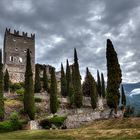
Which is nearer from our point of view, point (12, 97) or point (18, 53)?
point (12, 97)

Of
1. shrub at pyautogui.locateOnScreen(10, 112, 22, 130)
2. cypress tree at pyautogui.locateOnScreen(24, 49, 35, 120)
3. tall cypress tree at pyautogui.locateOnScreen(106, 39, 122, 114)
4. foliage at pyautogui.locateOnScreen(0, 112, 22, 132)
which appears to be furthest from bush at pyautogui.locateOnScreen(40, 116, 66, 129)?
tall cypress tree at pyautogui.locateOnScreen(106, 39, 122, 114)

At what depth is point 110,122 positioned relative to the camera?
3906 cm

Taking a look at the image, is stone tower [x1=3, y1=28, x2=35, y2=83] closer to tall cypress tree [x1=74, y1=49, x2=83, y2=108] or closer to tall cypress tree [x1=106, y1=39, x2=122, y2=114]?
tall cypress tree [x1=74, y1=49, x2=83, y2=108]

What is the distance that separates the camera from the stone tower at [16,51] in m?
105

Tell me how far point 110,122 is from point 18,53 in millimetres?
76598

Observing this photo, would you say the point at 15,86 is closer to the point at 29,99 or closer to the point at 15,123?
the point at 29,99

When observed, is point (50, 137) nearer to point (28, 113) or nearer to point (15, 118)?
point (15, 118)

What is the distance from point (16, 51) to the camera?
4338 inches

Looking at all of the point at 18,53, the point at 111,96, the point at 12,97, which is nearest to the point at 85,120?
the point at 111,96

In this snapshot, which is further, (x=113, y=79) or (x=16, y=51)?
(x=16, y=51)

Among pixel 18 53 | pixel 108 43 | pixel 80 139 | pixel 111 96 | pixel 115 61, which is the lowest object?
pixel 80 139

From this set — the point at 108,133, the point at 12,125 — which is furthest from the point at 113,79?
the point at 108,133

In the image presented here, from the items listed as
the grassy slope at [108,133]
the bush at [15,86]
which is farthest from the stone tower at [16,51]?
the grassy slope at [108,133]

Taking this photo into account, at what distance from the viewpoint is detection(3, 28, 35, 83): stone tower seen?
105 meters
